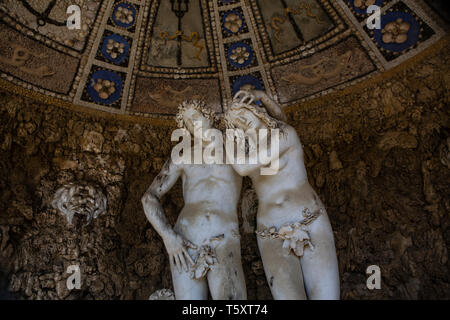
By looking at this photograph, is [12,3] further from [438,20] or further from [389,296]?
[389,296]

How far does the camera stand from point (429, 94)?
7031 millimetres

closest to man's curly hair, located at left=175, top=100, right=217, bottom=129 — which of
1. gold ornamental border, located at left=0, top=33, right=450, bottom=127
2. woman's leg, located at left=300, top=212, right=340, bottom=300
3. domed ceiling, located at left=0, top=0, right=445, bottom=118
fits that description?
woman's leg, located at left=300, top=212, right=340, bottom=300

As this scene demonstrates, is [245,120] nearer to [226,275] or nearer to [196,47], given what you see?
[226,275]

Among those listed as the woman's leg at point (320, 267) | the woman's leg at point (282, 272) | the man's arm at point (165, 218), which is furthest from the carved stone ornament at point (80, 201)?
the woman's leg at point (320, 267)

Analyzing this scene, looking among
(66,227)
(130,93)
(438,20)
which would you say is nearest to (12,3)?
(130,93)

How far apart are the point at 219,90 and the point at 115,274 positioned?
360 centimetres

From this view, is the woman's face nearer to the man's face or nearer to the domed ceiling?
the man's face

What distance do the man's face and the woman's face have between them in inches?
13.6

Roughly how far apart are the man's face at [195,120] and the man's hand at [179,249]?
1224mm

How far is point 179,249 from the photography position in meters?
4.32

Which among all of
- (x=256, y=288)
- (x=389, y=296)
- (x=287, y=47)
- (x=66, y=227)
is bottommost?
(x=389, y=296)

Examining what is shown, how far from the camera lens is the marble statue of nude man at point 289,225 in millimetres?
4152

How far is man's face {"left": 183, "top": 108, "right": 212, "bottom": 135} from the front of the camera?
5.03 meters

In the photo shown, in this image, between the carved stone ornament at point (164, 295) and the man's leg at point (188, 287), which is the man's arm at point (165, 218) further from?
the carved stone ornament at point (164, 295)
